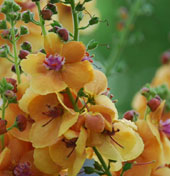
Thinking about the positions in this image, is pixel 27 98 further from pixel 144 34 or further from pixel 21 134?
pixel 144 34

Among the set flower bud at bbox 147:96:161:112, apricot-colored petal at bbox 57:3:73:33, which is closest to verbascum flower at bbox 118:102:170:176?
flower bud at bbox 147:96:161:112

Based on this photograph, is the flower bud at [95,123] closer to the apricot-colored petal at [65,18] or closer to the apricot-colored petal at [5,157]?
the apricot-colored petal at [5,157]

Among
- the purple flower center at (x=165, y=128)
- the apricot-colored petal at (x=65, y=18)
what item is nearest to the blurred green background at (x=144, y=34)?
the apricot-colored petal at (x=65, y=18)

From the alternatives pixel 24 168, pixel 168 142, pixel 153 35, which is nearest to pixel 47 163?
pixel 24 168

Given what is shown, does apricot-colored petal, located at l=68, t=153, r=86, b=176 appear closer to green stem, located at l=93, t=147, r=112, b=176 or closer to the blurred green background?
green stem, located at l=93, t=147, r=112, b=176

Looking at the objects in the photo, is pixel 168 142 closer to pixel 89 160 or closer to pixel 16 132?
pixel 89 160

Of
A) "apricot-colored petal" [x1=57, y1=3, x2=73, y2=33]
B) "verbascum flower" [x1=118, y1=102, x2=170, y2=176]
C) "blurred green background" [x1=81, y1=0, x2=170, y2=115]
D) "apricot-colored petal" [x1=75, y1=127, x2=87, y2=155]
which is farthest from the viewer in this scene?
"blurred green background" [x1=81, y1=0, x2=170, y2=115]

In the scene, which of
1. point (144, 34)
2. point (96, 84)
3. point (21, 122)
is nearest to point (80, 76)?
point (96, 84)

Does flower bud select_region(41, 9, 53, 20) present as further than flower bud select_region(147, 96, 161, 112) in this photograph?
No
